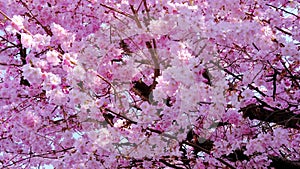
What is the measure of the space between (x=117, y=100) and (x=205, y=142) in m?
1.44

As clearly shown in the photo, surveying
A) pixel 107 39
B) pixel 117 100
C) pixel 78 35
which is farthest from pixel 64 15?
pixel 117 100

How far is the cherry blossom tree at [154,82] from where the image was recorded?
443 centimetres

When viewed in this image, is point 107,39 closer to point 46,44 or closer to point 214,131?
point 46,44

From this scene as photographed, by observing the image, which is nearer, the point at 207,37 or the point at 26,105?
the point at 207,37

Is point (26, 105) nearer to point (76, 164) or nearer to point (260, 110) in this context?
point (76, 164)

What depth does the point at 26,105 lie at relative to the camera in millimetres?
6383

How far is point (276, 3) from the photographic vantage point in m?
5.86

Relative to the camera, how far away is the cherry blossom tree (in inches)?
175

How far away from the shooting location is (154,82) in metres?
5.37

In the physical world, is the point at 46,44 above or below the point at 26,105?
below

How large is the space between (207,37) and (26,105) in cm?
327

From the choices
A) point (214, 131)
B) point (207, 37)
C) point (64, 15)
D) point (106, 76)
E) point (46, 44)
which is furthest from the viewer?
point (64, 15)

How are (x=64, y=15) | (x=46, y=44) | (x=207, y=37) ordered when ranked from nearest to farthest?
(x=207, y=37) < (x=46, y=44) < (x=64, y=15)

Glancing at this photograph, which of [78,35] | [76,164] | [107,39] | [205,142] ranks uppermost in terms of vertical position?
[78,35]
